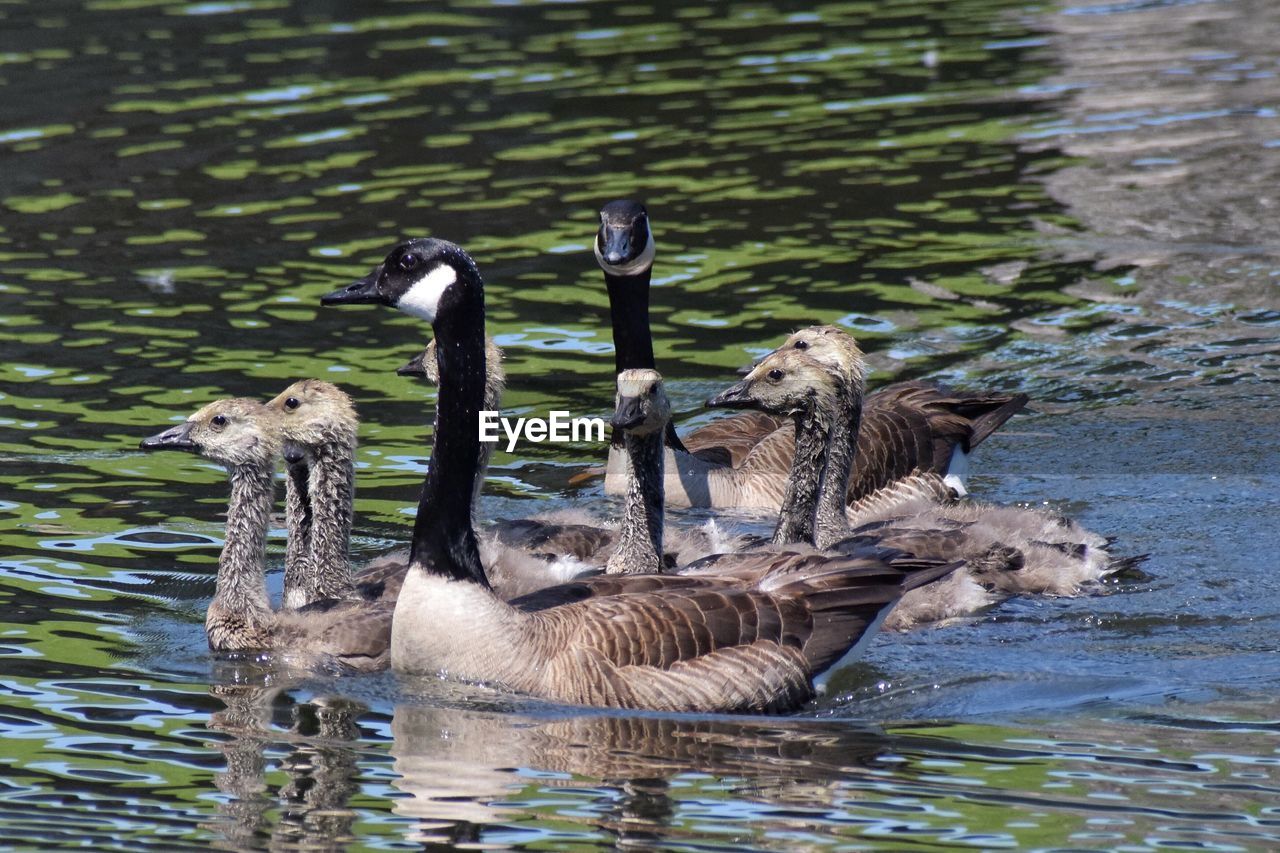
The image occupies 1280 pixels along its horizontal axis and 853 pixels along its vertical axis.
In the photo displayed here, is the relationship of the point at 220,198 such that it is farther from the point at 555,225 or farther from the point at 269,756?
the point at 269,756

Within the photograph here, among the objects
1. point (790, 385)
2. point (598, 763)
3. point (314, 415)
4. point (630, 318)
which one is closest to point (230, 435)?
point (314, 415)

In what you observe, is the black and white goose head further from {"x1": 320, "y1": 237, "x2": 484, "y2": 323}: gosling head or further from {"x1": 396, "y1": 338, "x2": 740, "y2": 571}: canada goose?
{"x1": 320, "y1": 237, "x2": 484, "y2": 323}: gosling head

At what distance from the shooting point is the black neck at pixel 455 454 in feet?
33.1

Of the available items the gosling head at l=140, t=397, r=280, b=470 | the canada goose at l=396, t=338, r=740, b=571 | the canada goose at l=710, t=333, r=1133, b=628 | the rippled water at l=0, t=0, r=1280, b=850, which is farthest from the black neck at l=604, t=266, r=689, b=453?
the gosling head at l=140, t=397, r=280, b=470

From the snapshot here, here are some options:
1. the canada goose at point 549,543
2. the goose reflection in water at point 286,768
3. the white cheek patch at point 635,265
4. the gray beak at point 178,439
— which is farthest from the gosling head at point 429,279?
the white cheek patch at point 635,265

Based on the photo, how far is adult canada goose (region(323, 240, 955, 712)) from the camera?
981 centimetres

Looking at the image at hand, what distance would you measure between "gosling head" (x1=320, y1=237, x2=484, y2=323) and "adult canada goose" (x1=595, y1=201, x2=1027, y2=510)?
140 inches

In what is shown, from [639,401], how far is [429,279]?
5.13 ft

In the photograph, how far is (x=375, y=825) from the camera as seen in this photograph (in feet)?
27.0

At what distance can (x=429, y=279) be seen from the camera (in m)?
10.2

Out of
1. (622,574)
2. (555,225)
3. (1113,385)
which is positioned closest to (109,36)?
(555,225)

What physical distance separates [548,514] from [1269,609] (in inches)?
182

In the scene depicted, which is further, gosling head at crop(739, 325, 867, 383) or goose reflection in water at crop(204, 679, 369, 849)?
gosling head at crop(739, 325, 867, 383)

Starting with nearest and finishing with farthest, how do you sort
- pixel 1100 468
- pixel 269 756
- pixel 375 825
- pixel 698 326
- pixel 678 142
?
1. pixel 375 825
2. pixel 269 756
3. pixel 1100 468
4. pixel 698 326
5. pixel 678 142
